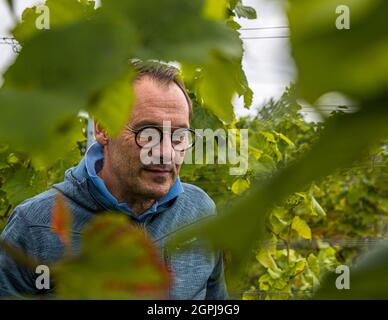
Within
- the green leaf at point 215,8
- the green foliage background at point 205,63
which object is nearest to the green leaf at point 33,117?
the green foliage background at point 205,63

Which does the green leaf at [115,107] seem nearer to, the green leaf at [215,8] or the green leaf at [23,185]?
the green leaf at [215,8]

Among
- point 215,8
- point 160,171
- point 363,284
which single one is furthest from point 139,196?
point 363,284

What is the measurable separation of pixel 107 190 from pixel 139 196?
0.40 ft

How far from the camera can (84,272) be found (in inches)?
7.5

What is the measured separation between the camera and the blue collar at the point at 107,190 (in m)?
1.46

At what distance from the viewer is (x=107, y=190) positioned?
152 centimetres

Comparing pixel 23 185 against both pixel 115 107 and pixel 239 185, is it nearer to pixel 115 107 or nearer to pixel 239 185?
pixel 239 185

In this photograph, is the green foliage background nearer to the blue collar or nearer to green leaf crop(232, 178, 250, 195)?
the blue collar

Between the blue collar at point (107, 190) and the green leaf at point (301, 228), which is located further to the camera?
the green leaf at point (301, 228)

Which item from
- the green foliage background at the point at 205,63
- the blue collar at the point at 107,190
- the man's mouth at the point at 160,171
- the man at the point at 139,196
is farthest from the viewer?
the man's mouth at the point at 160,171

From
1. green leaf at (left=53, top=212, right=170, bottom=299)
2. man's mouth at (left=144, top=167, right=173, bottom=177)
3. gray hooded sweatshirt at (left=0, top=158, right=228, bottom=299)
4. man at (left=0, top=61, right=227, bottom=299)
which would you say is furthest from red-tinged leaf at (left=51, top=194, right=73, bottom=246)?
man's mouth at (left=144, top=167, right=173, bottom=177)

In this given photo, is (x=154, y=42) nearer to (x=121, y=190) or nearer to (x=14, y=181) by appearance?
(x=121, y=190)

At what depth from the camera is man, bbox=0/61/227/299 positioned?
1165 mm

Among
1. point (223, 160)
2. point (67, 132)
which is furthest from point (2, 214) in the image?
point (67, 132)
